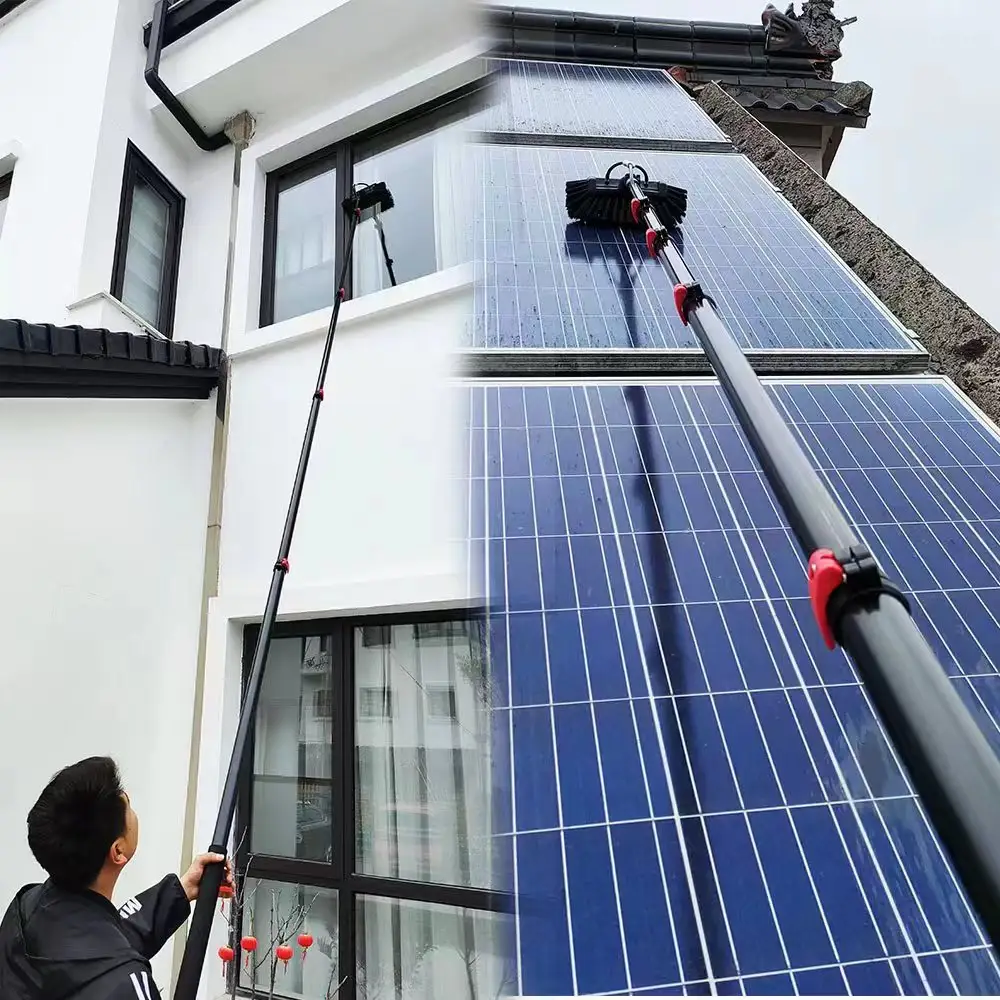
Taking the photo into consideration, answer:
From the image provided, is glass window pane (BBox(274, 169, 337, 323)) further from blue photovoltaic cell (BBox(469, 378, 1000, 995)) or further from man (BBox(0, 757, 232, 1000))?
man (BBox(0, 757, 232, 1000))

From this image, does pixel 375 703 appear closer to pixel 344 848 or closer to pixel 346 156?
pixel 344 848

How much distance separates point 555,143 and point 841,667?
3.41m

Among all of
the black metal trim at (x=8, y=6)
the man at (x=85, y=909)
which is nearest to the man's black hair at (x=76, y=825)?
the man at (x=85, y=909)

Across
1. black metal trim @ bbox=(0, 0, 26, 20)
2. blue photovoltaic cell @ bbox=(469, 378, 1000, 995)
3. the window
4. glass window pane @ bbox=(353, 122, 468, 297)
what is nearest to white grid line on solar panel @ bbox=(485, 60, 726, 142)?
glass window pane @ bbox=(353, 122, 468, 297)

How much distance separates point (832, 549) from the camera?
723mm

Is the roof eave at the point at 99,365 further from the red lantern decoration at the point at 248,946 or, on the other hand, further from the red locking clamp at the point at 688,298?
the red locking clamp at the point at 688,298

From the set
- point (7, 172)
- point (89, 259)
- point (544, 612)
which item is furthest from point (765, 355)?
point (7, 172)

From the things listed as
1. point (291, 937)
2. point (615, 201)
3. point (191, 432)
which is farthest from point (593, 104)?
point (291, 937)

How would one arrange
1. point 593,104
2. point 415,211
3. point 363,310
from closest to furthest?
point 363,310
point 415,211
point 593,104

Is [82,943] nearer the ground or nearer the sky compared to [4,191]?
nearer the ground

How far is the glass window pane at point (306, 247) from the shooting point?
3666 millimetres

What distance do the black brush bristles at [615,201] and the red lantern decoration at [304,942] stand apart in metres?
2.96

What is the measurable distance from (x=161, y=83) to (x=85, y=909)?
3.99 meters

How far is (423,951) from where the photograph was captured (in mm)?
2328
